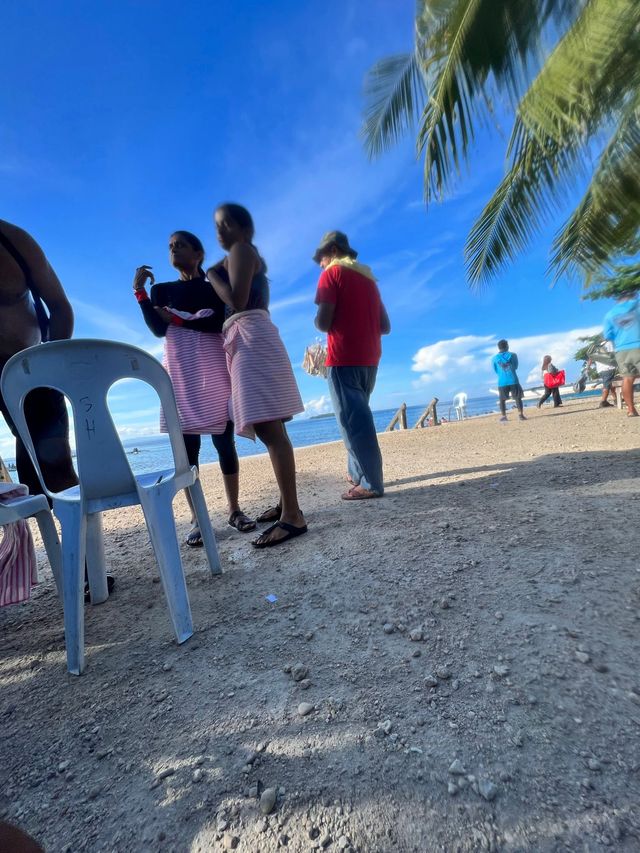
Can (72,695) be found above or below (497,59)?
below

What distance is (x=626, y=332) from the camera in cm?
516

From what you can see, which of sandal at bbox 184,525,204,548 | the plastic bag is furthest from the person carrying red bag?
sandal at bbox 184,525,204,548

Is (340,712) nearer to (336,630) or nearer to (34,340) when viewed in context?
(336,630)

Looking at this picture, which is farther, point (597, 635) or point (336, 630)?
point (336, 630)

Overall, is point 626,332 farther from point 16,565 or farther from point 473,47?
point 16,565

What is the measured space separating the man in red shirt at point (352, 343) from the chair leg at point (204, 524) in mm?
1369

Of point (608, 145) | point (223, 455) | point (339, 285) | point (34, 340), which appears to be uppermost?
point (608, 145)

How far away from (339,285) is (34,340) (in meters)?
1.97

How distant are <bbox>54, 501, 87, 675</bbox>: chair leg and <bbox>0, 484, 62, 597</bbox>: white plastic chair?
0.50 feet

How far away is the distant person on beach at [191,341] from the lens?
2.34 metres

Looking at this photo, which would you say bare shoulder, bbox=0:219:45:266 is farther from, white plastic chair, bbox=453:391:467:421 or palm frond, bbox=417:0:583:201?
white plastic chair, bbox=453:391:467:421

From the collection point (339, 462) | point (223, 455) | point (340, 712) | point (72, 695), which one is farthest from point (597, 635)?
point (339, 462)

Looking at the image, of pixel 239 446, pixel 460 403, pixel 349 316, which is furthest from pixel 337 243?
pixel 239 446

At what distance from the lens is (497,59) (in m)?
3.73
